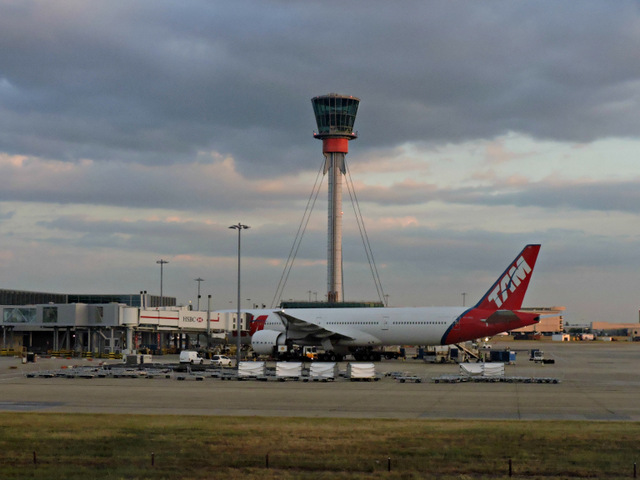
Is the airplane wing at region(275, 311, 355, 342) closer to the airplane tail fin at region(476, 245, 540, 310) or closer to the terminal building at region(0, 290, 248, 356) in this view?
the terminal building at region(0, 290, 248, 356)

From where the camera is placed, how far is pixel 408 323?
67062mm

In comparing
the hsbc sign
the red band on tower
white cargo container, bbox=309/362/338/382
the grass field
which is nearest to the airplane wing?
the hsbc sign

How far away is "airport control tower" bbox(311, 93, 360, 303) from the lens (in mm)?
158625

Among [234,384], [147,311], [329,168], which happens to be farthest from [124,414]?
[329,168]

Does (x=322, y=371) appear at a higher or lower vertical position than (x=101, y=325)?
lower

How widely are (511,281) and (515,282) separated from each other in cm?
35

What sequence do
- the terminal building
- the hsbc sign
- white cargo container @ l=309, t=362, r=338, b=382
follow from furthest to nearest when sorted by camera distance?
the hsbc sign
the terminal building
white cargo container @ l=309, t=362, r=338, b=382

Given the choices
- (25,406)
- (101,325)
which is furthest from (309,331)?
(25,406)

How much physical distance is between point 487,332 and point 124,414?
42419mm

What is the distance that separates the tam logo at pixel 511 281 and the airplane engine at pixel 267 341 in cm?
1924

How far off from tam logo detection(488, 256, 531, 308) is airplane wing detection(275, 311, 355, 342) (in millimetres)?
13761

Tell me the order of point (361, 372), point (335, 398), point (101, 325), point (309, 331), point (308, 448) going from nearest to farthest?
point (308, 448)
point (335, 398)
point (361, 372)
point (309, 331)
point (101, 325)

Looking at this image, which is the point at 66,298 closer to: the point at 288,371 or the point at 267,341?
the point at 267,341

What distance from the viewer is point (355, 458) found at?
18.0 m
